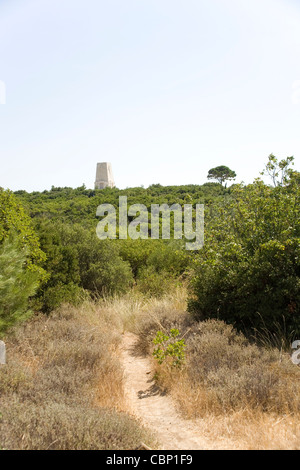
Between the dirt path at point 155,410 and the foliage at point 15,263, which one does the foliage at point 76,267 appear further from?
the dirt path at point 155,410

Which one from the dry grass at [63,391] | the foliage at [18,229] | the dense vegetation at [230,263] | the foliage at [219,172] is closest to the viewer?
the dry grass at [63,391]

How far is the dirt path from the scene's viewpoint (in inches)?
136

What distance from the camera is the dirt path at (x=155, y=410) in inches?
136

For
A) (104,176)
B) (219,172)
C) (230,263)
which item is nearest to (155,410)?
(230,263)

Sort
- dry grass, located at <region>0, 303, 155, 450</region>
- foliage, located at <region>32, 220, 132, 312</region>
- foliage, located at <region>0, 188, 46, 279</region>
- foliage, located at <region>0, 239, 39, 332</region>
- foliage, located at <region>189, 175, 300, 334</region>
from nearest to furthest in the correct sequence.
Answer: dry grass, located at <region>0, 303, 155, 450</region>
foliage, located at <region>0, 239, 39, 332</region>
foliage, located at <region>189, 175, 300, 334</region>
foliage, located at <region>0, 188, 46, 279</region>
foliage, located at <region>32, 220, 132, 312</region>

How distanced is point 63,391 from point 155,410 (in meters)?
1.13

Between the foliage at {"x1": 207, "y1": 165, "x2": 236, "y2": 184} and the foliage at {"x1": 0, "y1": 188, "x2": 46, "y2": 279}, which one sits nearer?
the foliage at {"x1": 0, "y1": 188, "x2": 46, "y2": 279}

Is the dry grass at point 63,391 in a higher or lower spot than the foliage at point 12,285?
lower

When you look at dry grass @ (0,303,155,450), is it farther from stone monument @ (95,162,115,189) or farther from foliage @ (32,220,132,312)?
stone monument @ (95,162,115,189)

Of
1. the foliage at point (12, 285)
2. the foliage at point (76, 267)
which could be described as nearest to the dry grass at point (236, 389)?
the foliage at point (12, 285)

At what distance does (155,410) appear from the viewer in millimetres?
4355

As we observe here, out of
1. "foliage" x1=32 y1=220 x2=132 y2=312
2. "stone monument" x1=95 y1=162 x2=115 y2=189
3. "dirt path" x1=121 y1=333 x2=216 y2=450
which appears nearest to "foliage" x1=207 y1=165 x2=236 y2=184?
"stone monument" x1=95 y1=162 x2=115 y2=189

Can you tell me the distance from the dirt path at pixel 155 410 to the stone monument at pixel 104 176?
1499 inches

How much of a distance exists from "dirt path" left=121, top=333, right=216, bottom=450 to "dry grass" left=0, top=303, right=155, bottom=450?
0.93ft
